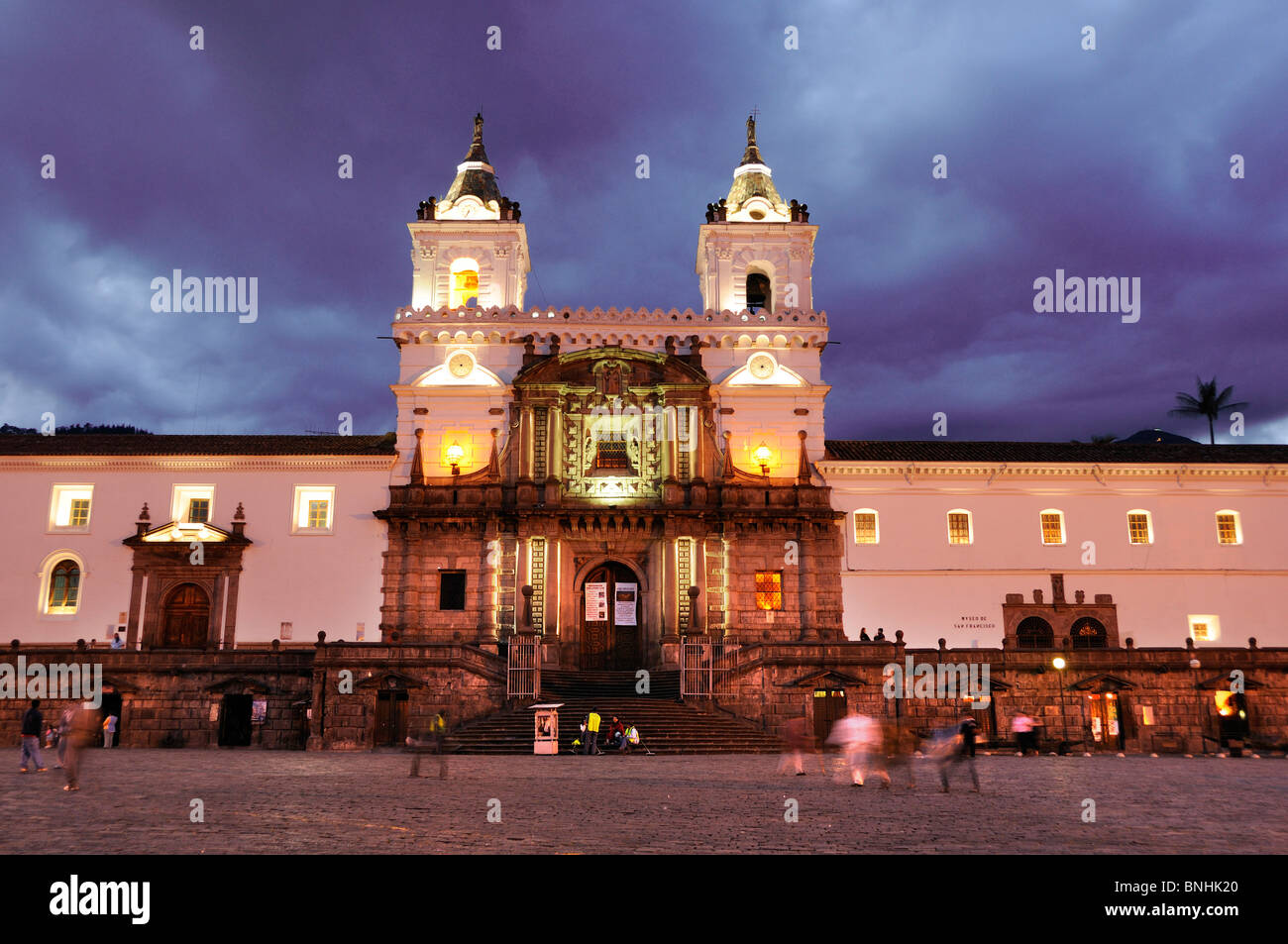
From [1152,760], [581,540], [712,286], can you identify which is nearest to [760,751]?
[1152,760]

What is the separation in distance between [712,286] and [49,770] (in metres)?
30.9

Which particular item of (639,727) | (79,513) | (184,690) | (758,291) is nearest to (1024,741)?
(639,727)

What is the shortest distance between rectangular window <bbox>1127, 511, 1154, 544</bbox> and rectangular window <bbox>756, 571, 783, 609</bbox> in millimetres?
14990

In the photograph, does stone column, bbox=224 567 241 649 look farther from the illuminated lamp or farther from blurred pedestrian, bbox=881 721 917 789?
blurred pedestrian, bbox=881 721 917 789

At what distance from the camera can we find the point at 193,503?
38094mm

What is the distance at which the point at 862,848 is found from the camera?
10.8 metres

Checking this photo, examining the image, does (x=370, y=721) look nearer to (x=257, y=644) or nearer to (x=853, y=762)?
(x=257, y=644)

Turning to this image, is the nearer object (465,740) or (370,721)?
(465,740)

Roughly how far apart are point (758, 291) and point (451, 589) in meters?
19.2

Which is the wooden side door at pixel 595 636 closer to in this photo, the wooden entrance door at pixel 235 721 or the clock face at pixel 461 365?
the clock face at pixel 461 365

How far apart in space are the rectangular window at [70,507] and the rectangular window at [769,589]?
2679 cm

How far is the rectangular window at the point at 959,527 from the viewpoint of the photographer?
128 ft

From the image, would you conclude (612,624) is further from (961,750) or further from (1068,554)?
(961,750)

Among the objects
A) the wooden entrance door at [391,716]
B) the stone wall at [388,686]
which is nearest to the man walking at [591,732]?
the stone wall at [388,686]
